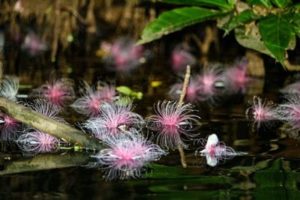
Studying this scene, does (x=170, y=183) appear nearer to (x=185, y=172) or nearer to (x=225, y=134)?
(x=185, y=172)

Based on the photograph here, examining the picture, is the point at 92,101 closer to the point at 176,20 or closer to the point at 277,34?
the point at 176,20

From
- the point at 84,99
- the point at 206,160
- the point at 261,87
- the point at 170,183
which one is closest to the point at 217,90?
the point at 261,87

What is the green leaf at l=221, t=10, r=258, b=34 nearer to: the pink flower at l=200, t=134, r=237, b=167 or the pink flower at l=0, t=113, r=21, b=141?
the pink flower at l=200, t=134, r=237, b=167

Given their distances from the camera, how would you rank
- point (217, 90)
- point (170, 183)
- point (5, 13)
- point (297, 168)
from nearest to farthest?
point (170, 183)
point (297, 168)
point (217, 90)
point (5, 13)

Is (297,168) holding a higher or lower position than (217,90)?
lower

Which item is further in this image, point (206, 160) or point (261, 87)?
point (261, 87)

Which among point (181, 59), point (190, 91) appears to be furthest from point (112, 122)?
point (181, 59)
